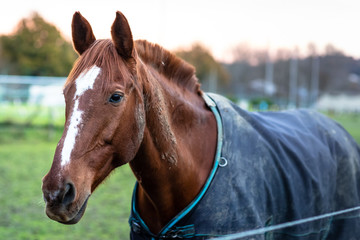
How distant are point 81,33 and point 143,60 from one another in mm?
405

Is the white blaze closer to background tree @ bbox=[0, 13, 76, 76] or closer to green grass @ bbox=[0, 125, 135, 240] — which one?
green grass @ bbox=[0, 125, 135, 240]

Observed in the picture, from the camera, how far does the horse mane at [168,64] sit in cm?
220

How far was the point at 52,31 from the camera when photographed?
30531mm

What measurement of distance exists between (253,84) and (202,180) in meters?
43.0

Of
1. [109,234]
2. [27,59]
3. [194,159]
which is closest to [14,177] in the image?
[109,234]

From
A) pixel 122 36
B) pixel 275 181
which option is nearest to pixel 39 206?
pixel 275 181

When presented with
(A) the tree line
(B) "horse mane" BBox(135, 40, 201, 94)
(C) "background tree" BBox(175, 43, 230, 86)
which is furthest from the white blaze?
(C) "background tree" BBox(175, 43, 230, 86)

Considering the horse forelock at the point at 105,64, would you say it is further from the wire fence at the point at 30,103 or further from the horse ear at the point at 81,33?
the wire fence at the point at 30,103

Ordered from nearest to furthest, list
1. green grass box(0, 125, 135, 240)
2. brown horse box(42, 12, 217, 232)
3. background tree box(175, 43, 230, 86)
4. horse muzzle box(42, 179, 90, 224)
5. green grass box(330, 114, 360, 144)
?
horse muzzle box(42, 179, 90, 224), brown horse box(42, 12, 217, 232), green grass box(0, 125, 135, 240), green grass box(330, 114, 360, 144), background tree box(175, 43, 230, 86)

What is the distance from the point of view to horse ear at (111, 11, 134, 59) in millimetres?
1805

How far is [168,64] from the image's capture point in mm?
2314

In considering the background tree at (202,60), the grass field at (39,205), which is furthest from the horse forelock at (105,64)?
the background tree at (202,60)

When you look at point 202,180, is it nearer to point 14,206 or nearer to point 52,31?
point 14,206

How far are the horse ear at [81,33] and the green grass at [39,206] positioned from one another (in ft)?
2.66
